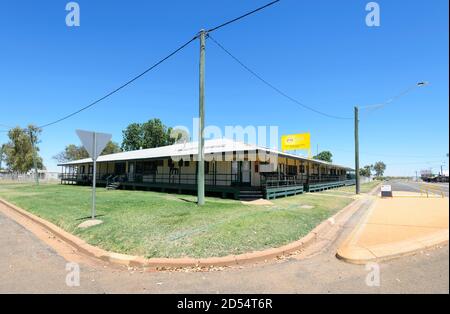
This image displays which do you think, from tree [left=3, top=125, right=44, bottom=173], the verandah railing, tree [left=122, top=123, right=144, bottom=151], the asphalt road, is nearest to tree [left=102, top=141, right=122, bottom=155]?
tree [left=122, top=123, right=144, bottom=151]

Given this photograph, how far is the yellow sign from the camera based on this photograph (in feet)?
136

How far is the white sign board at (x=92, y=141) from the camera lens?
9.38 meters

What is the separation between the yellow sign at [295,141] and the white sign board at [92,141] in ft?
111

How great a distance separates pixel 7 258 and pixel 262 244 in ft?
16.9

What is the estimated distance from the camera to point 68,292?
4.53 metres

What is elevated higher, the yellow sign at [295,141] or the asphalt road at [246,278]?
the yellow sign at [295,141]

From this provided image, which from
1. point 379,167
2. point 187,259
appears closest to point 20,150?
point 187,259

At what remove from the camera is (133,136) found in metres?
70.6

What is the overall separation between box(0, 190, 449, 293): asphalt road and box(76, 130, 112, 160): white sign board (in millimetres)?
4007

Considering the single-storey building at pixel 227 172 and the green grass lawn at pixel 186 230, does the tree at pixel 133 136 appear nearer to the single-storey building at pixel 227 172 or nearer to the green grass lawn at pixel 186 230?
the single-storey building at pixel 227 172

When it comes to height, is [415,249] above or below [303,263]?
above

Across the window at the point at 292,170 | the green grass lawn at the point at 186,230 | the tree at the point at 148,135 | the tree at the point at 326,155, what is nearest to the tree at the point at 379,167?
the tree at the point at 326,155
